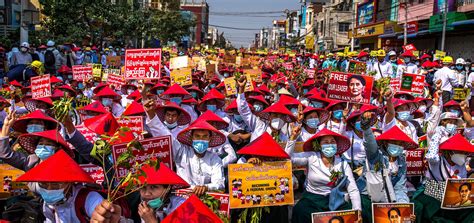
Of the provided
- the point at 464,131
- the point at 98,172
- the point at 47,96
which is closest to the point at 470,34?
the point at 464,131

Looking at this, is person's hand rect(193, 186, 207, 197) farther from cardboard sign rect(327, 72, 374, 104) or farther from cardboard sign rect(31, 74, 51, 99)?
cardboard sign rect(31, 74, 51, 99)

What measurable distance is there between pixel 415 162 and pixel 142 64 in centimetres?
473

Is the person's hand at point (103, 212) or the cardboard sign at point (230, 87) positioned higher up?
the cardboard sign at point (230, 87)

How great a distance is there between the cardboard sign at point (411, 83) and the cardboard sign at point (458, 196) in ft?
14.7

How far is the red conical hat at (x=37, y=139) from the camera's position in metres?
5.14

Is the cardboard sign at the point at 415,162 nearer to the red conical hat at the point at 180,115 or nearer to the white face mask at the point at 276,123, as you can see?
the white face mask at the point at 276,123

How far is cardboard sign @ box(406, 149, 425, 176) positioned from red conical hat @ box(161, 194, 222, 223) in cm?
414

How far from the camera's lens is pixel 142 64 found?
9.22 meters

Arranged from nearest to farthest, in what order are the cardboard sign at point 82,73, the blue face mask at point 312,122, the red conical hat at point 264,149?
the red conical hat at point 264,149, the blue face mask at point 312,122, the cardboard sign at point 82,73

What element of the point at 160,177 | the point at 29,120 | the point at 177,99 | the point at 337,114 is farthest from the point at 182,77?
the point at 160,177

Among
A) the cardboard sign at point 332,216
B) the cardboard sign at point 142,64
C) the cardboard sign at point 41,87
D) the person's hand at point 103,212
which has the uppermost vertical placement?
the cardboard sign at point 142,64

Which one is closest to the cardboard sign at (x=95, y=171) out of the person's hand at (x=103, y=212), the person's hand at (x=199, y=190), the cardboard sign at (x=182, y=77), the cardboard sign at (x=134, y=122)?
the person's hand at (x=199, y=190)

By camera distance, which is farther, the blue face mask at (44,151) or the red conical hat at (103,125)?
the red conical hat at (103,125)

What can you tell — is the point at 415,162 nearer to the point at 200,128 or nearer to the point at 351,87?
the point at 351,87
